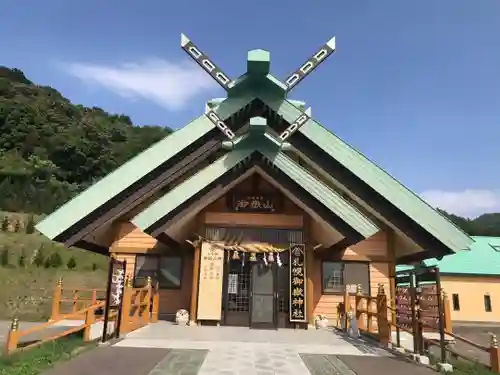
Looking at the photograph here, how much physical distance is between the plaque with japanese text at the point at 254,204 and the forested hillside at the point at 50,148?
23983 mm

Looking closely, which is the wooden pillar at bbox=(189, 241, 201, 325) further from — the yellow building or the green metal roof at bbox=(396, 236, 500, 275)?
the yellow building

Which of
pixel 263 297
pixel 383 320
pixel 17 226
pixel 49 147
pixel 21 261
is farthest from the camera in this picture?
pixel 49 147

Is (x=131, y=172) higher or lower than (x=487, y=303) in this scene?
higher

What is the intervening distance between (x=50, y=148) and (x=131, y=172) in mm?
42700

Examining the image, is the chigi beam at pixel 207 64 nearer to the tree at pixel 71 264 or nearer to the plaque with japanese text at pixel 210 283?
the plaque with japanese text at pixel 210 283

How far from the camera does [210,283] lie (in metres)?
10.3

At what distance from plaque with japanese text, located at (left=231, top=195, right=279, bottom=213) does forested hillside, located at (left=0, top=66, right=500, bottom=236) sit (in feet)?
78.7

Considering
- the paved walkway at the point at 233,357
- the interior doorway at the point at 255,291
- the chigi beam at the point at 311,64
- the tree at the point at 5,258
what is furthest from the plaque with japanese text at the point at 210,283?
the tree at the point at 5,258

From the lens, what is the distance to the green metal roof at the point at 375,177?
9.80 m

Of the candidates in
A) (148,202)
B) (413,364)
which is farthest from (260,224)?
(413,364)

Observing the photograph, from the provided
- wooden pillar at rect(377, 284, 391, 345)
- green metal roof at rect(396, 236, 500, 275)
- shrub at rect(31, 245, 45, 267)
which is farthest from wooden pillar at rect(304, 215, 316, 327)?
green metal roof at rect(396, 236, 500, 275)

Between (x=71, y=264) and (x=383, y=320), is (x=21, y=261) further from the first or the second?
(x=383, y=320)

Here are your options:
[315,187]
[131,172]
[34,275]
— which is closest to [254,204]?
[315,187]

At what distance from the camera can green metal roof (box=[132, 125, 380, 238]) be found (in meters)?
9.28
